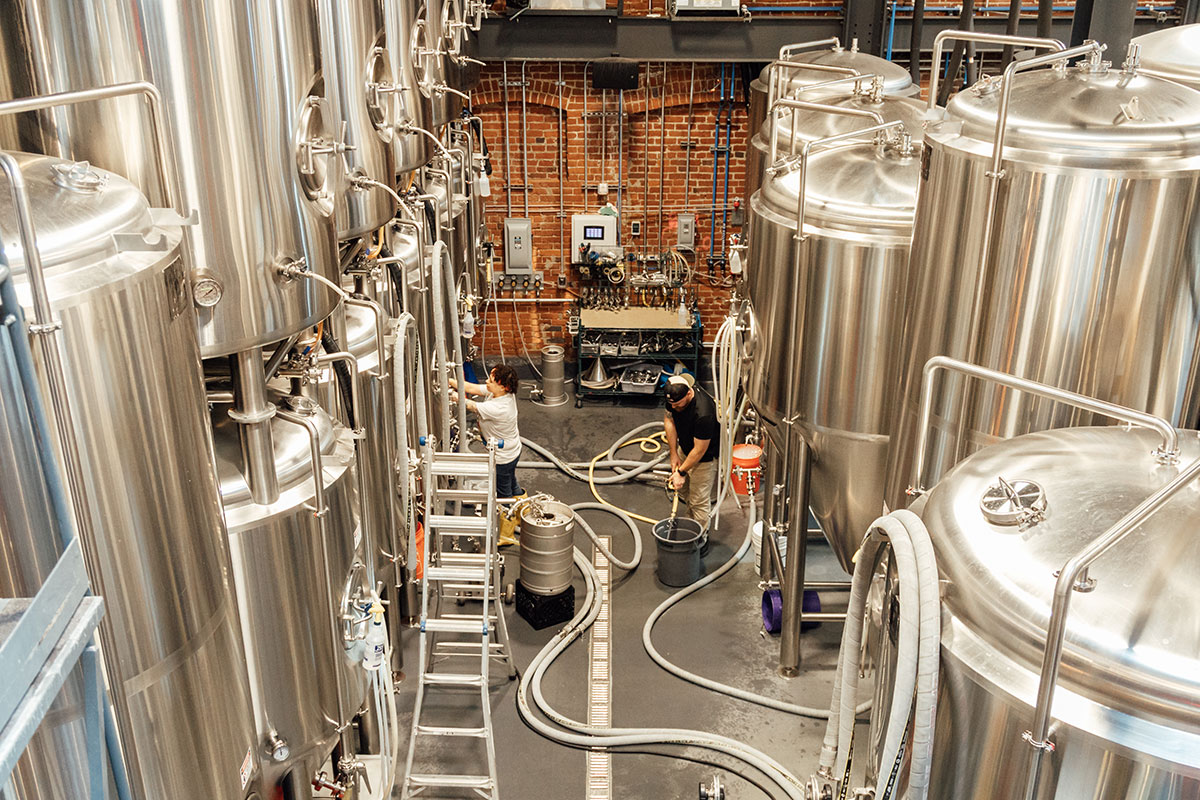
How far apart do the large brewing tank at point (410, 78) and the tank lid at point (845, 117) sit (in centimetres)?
199

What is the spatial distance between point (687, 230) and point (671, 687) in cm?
498

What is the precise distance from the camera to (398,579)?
17.9ft

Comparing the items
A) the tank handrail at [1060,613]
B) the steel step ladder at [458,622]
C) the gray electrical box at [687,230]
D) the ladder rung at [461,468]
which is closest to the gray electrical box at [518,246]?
the gray electrical box at [687,230]

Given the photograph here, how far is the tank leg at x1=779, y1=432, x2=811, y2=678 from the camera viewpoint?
494cm

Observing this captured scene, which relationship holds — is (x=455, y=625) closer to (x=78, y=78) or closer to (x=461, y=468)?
(x=461, y=468)

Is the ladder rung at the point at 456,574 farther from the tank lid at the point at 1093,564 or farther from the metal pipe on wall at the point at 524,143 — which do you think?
the metal pipe on wall at the point at 524,143

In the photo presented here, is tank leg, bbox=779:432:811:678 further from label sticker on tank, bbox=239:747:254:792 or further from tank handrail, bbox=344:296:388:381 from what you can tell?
label sticker on tank, bbox=239:747:254:792

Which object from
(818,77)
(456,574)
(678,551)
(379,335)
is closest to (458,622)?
(456,574)

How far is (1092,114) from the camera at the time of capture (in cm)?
309

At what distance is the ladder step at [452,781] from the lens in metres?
4.46

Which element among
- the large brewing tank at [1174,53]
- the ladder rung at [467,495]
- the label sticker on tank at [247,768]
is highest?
the large brewing tank at [1174,53]

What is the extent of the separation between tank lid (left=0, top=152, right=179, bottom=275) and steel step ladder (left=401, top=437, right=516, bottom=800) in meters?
2.90

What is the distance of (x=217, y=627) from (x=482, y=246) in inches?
267

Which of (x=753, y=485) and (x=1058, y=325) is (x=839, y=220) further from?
(x=753, y=485)
